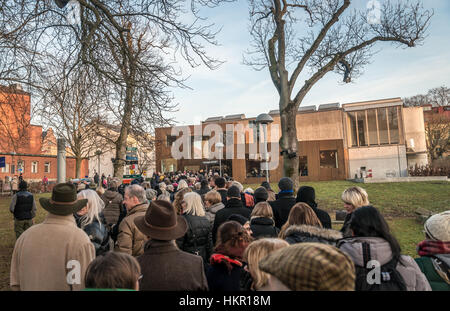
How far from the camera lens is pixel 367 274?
221cm

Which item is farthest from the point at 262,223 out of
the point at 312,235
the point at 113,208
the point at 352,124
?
the point at 352,124

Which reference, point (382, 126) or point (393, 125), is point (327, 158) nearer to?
point (382, 126)

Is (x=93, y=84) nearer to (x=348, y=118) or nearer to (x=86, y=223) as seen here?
(x=86, y=223)

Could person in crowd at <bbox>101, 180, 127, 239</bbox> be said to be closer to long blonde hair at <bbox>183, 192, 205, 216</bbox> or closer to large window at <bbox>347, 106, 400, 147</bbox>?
long blonde hair at <bbox>183, 192, 205, 216</bbox>

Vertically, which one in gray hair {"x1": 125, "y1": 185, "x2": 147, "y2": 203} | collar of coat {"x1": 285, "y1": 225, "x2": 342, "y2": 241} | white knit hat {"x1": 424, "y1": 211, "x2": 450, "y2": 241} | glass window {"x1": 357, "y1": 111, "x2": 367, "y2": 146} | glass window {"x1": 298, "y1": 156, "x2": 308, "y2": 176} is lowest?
collar of coat {"x1": 285, "y1": 225, "x2": 342, "y2": 241}

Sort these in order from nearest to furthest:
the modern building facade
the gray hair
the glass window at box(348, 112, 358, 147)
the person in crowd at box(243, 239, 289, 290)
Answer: the person in crowd at box(243, 239, 289, 290) < the gray hair < the modern building facade < the glass window at box(348, 112, 358, 147)

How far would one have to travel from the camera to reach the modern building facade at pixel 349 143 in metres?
31.3

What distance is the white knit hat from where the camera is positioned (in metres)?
2.52

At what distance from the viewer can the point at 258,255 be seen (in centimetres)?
216

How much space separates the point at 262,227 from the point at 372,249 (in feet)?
5.29

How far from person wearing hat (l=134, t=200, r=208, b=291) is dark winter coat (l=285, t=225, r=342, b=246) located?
1.06m

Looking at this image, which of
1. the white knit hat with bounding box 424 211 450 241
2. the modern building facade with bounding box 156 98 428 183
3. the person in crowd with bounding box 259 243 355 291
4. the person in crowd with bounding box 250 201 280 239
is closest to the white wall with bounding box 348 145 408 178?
the modern building facade with bounding box 156 98 428 183
